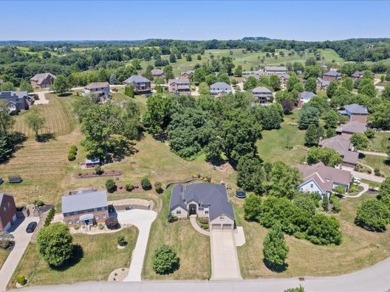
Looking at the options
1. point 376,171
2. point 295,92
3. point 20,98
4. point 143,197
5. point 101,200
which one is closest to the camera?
point 101,200

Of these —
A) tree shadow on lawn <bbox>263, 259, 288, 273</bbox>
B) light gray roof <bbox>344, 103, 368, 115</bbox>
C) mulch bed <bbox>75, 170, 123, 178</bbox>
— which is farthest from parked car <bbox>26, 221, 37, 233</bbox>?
light gray roof <bbox>344, 103, 368, 115</bbox>

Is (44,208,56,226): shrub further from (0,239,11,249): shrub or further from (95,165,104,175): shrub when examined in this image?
(95,165,104,175): shrub

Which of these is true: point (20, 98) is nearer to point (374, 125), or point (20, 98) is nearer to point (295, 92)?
point (295, 92)

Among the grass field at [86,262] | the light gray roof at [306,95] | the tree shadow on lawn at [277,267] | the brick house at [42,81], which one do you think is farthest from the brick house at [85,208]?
the brick house at [42,81]

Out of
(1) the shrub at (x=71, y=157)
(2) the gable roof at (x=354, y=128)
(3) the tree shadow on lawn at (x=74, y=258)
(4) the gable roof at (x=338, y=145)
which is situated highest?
(2) the gable roof at (x=354, y=128)

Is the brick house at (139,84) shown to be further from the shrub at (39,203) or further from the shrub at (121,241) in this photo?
the shrub at (121,241)

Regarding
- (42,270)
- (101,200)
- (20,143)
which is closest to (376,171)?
(101,200)
